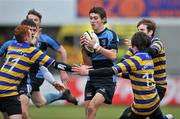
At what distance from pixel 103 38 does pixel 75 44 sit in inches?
774

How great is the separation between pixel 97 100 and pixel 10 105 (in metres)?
1.68

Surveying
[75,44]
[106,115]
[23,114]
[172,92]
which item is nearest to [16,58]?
[23,114]

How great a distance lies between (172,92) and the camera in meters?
26.0

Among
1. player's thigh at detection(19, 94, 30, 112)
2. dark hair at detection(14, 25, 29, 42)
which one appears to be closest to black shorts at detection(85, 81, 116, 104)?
player's thigh at detection(19, 94, 30, 112)

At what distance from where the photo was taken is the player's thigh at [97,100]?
12.8 meters

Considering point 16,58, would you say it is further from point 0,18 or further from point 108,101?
point 0,18

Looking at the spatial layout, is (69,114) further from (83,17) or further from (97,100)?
(83,17)

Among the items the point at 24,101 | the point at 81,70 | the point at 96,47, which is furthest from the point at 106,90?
the point at 81,70

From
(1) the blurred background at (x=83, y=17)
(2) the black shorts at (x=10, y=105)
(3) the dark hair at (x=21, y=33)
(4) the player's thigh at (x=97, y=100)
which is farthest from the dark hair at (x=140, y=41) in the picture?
(1) the blurred background at (x=83, y=17)

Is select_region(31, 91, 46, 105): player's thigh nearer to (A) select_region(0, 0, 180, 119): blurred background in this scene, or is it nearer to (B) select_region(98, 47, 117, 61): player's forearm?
(B) select_region(98, 47, 117, 61): player's forearm

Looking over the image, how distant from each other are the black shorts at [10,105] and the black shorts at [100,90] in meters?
1.69

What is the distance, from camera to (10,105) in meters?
12.0

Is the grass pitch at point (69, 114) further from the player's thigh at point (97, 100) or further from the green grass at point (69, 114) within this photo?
the player's thigh at point (97, 100)

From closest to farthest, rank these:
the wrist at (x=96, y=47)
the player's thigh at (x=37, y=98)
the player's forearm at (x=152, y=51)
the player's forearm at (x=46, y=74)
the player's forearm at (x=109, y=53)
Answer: the player's forearm at (x=152, y=51)
the wrist at (x=96, y=47)
the player's forearm at (x=109, y=53)
the player's forearm at (x=46, y=74)
the player's thigh at (x=37, y=98)
